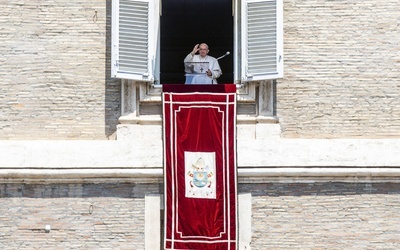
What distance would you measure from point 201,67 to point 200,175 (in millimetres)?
1760

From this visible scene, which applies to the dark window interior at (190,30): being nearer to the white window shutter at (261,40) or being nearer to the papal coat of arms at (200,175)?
the white window shutter at (261,40)

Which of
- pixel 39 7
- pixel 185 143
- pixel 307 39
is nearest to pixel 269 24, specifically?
pixel 307 39

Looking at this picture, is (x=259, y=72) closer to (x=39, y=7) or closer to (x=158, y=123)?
(x=158, y=123)

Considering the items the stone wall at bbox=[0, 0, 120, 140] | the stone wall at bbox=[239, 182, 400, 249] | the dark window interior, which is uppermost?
the dark window interior

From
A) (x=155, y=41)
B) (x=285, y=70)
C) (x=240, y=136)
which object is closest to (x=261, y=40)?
(x=285, y=70)

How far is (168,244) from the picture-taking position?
19.0 meters

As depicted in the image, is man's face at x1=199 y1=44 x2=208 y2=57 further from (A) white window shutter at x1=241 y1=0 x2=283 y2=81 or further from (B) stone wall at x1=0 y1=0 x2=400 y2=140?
(B) stone wall at x1=0 y1=0 x2=400 y2=140

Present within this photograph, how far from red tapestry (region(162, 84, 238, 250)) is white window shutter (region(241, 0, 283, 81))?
61 centimetres

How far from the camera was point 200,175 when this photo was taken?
1902 cm

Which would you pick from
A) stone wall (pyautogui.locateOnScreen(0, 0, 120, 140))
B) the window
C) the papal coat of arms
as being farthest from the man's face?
the papal coat of arms

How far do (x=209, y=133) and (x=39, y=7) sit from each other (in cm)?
298

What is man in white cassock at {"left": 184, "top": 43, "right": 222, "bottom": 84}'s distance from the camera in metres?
19.8

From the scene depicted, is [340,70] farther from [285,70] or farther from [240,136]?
[240,136]

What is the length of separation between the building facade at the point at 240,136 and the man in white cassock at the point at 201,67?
27.1 inches
